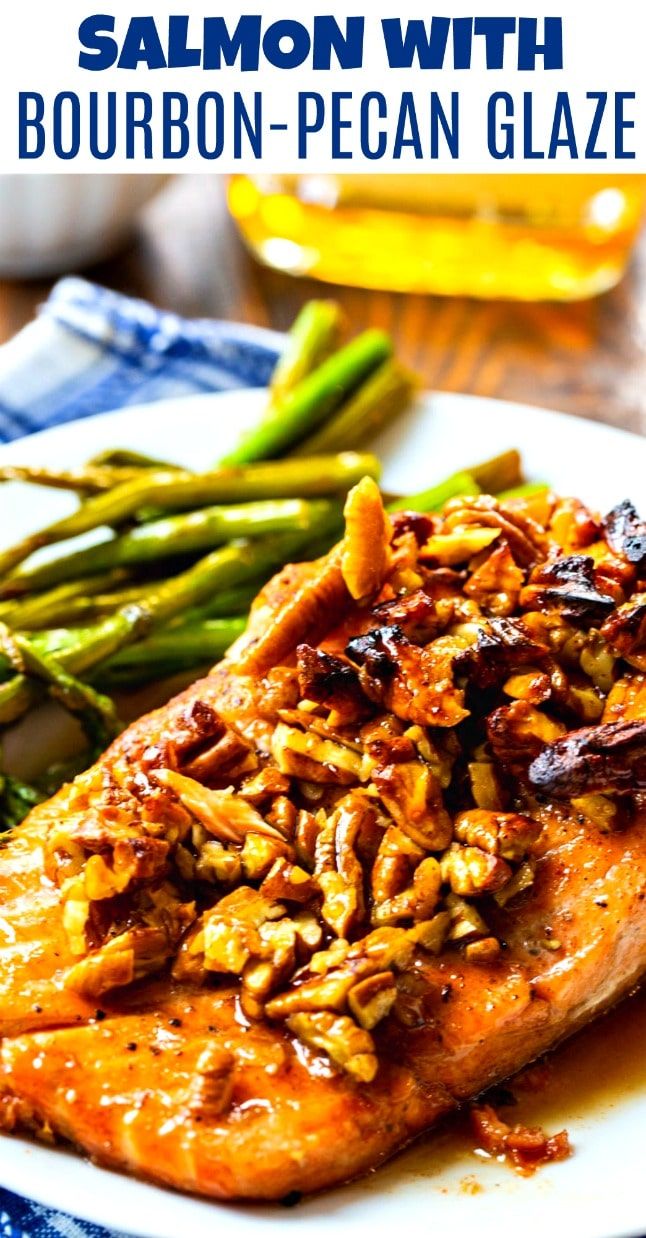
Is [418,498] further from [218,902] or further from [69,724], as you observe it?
[218,902]

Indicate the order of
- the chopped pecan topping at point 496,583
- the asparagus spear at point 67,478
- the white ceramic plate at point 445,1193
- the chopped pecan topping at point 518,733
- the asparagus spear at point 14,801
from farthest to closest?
the asparagus spear at point 67,478, the asparagus spear at point 14,801, the chopped pecan topping at point 496,583, the chopped pecan topping at point 518,733, the white ceramic plate at point 445,1193

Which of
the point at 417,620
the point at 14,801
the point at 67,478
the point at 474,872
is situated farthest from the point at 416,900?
the point at 67,478

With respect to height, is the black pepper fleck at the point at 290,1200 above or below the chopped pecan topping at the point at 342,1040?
below

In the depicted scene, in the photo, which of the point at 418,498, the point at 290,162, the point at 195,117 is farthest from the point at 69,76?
the point at 418,498

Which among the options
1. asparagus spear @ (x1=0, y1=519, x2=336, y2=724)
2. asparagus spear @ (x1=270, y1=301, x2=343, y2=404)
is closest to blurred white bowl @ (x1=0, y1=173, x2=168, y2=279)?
asparagus spear @ (x1=270, y1=301, x2=343, y2=404)

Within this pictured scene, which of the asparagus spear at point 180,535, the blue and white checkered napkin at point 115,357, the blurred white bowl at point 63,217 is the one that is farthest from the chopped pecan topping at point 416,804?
the blurred white bowl at point 63,217

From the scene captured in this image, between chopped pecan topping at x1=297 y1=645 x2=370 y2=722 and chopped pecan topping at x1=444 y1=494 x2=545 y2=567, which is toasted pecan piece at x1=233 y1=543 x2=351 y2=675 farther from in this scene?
chopped pecan topping at x1=444 y1=494 x2=545 y2=567

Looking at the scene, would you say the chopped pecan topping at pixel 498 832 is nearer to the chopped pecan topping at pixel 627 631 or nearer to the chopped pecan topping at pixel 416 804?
the chopped pecan topping at pixel 416 804
